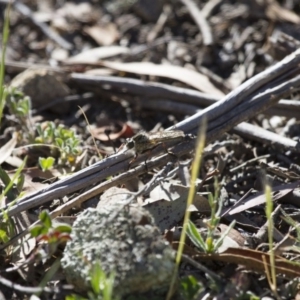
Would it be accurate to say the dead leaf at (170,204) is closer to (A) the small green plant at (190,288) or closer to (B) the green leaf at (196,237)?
(B) the green leaf at (196,237)

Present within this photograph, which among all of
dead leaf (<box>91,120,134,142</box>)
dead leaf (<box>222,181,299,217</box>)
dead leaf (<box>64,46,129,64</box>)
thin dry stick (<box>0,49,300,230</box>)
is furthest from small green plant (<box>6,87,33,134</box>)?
dead leaf (<box>222,181,299,217</box>)

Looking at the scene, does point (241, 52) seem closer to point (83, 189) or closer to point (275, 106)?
point (275, 106)

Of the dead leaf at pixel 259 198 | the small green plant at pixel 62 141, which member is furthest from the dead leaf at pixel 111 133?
the dead leaf at pixel 259 198

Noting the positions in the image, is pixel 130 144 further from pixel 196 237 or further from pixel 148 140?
pixel 196 237

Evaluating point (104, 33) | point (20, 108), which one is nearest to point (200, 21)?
point (104, 33)

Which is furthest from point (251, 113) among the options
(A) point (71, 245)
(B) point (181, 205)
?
(A) point (71, 245)

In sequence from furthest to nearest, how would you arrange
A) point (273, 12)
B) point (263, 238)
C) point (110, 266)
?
1. point (273, 12)
2. point (263, 238)
3. point (110, 266)
